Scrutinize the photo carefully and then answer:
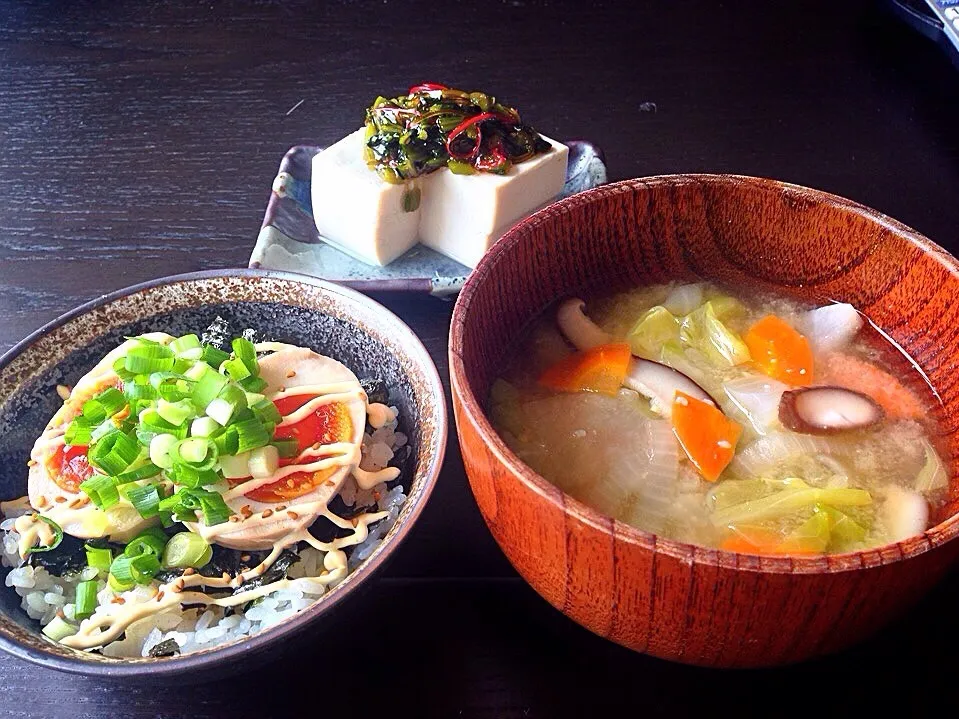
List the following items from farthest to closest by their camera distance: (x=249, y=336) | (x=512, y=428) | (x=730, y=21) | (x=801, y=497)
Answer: (x=730, y=21)
(x=249, y=336)
(x=512, y=428)
(x=801, y=497)

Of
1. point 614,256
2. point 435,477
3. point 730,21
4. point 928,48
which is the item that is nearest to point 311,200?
point 614,256

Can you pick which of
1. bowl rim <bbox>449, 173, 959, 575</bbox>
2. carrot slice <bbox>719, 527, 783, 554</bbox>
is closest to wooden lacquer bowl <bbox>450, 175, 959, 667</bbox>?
bowl rim <bbox>449, 173, 959, 575</bbox>

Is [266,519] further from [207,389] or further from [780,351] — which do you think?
[780,351]

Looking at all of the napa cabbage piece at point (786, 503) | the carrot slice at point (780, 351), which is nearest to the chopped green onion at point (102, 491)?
the napa cabbage piece at point (786, 503)

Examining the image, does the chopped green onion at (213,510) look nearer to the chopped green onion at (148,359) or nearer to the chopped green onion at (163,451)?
the chopped green onion at (163,451)

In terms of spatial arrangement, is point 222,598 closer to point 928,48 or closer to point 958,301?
point 958,301

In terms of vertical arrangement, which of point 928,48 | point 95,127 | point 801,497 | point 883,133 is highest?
point 928,48
